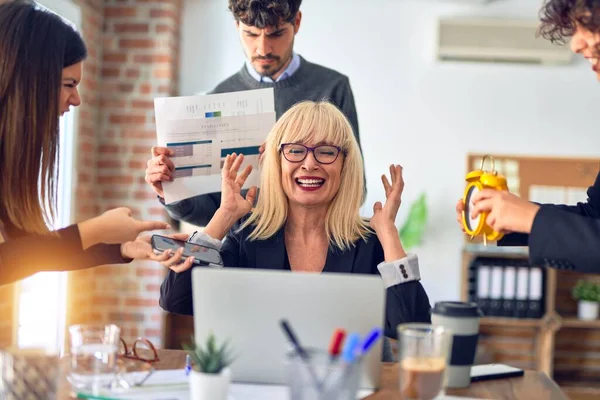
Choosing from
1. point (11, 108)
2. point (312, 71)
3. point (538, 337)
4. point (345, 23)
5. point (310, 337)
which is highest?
point (345, 23)

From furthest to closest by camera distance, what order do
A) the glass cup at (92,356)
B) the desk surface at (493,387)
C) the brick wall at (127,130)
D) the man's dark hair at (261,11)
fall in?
the brick wall at (127,130) → the man's dark hair at (261,11) → the desk surface at (493,387) → the glass cup at (92,356)

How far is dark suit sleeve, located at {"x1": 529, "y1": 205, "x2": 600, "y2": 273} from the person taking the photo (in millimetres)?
1492

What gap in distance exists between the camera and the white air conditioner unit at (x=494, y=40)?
4.31 meters

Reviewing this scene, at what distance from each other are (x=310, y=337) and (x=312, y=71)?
148 centimetres

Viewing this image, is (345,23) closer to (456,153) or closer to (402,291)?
(456,153)

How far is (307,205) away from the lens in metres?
2.11

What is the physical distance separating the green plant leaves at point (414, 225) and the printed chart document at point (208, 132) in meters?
2.11

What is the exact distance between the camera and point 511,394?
4.73ft

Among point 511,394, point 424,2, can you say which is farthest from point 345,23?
point 511,394

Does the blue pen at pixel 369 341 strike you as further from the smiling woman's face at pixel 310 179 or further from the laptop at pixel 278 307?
the smiling woman's face at pixel 310 179

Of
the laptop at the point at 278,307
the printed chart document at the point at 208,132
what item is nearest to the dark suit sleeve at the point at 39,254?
the laptop at the point at 278,307

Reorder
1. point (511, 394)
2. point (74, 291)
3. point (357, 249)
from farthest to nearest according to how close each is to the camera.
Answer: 1. point (74, 291)
2. point (357, 249)
3. point (511, 394)

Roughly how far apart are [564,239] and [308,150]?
828 mm

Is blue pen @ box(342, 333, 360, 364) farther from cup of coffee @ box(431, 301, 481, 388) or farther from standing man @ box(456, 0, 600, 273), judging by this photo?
standing man @ box(456, 0, 600, 273)
